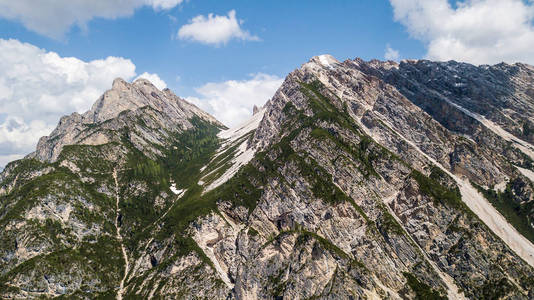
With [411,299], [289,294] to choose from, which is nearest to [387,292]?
[411,299]

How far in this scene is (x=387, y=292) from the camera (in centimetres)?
19862

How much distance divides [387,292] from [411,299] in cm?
1450

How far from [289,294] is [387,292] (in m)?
54.8

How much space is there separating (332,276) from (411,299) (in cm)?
4642

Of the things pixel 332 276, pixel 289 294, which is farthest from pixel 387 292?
pixel 289 294

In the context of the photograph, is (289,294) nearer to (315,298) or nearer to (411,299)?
(315,298)

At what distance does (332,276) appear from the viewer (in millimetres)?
198750

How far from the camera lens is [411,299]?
200 meters

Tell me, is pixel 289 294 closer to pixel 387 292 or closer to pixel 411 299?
pixel 387 292

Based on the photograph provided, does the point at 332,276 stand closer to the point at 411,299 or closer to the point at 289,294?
the point at 289,294

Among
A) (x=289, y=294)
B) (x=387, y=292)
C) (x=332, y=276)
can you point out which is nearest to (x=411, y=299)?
(x=387, y=292)

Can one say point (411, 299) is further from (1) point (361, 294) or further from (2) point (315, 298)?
(2) point (315, 298)

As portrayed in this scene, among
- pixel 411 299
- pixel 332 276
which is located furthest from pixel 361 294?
pixel 411 299

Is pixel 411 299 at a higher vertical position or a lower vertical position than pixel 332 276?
lower
